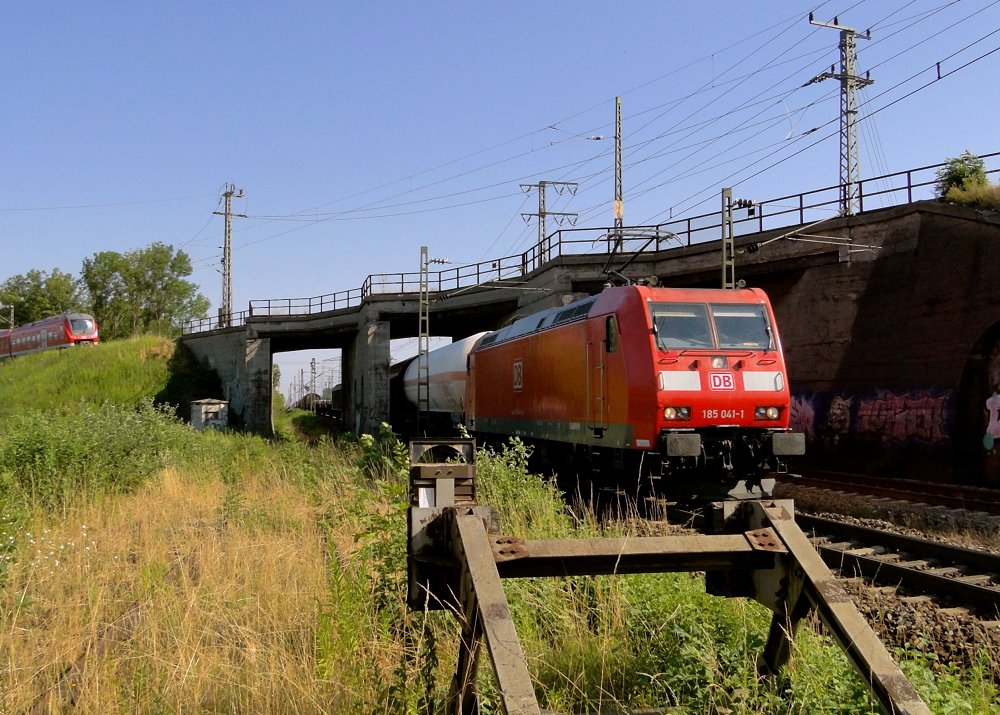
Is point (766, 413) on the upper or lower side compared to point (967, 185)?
lower

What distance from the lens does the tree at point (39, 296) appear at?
267 ft

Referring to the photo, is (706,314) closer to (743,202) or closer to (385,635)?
(385,635)

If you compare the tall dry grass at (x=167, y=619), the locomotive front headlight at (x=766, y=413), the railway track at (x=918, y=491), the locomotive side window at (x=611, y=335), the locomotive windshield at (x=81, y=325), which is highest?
the locomotive windshield at (x=81, y=325)

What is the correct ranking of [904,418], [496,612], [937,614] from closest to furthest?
[496,612] → [937,614] → [904,418]

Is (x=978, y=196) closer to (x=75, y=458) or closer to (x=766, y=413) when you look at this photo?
(x=766, y=413)

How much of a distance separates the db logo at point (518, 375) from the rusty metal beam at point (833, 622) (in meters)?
12.6

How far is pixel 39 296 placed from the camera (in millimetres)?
82500

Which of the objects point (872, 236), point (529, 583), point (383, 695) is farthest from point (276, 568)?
point (872, 236)

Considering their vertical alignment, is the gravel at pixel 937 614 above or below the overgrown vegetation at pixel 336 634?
below

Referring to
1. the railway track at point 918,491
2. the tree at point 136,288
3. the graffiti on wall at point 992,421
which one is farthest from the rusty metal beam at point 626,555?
the tree at point 136,288

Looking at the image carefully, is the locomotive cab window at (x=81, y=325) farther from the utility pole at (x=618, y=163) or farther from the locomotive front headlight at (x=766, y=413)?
the locomotive front headlight at (x=766, y=413)

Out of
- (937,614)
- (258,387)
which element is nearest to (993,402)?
(937,614)

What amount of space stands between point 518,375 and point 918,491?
7.63 meters

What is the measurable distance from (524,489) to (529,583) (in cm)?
388
